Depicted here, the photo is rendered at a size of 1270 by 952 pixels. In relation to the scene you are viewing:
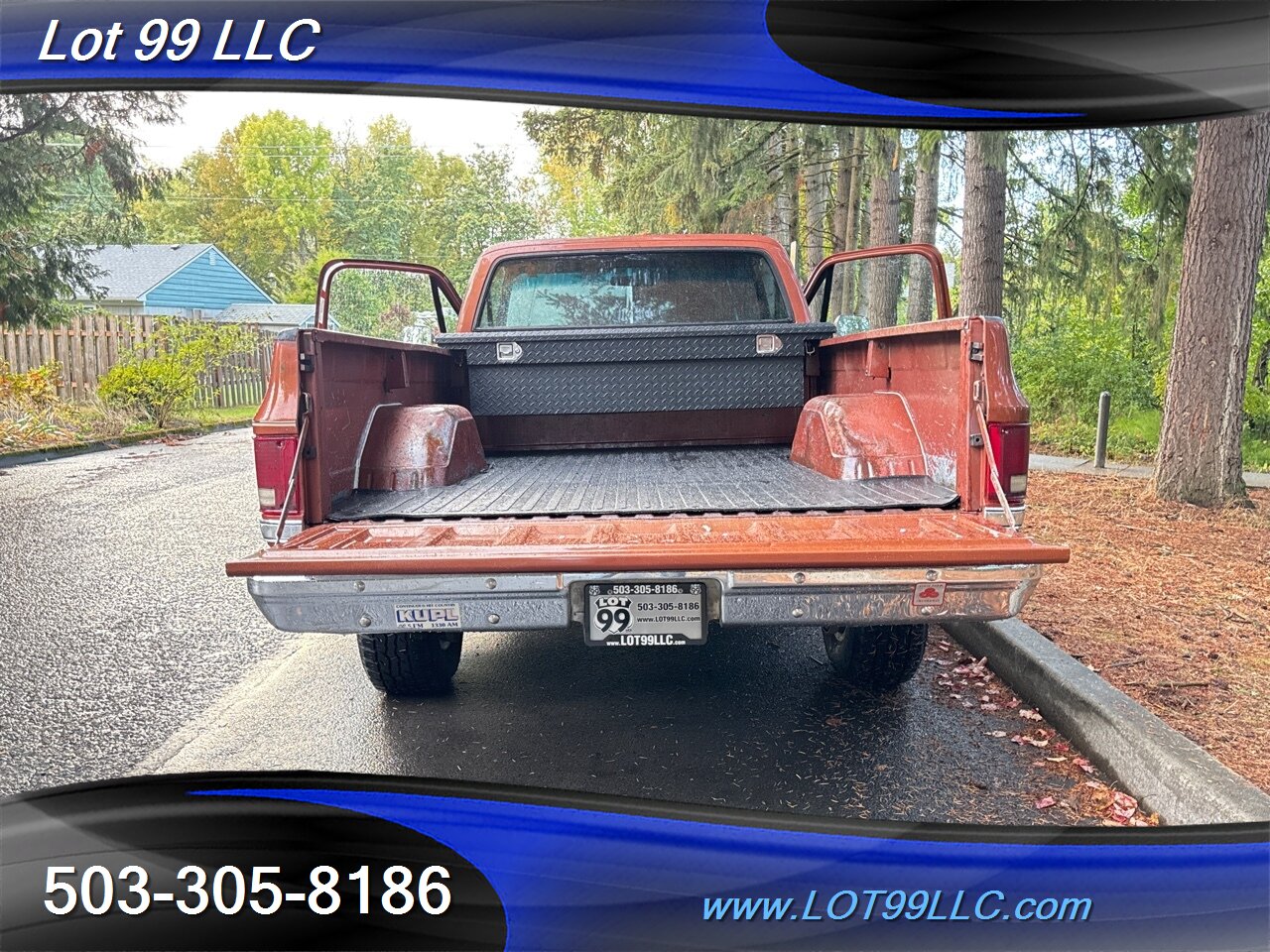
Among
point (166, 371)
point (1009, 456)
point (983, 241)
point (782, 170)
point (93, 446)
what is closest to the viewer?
point (1009, 456)

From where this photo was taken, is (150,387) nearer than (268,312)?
Yes

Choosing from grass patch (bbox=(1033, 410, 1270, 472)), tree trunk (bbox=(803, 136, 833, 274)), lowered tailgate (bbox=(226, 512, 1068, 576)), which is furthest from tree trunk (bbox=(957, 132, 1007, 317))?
tree trunk (bbox=(803, 136, 833, 274))

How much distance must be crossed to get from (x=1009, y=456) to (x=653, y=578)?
1278mm

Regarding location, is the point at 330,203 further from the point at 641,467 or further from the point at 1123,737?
the point at 1123,737

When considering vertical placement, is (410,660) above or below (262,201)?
below

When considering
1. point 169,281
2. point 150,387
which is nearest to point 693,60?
point 150,387

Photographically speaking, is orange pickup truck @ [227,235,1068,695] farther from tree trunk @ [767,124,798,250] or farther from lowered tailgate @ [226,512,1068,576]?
tree trunk @ [767,124,798,250]

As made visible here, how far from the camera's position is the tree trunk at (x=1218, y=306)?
24.1 feet

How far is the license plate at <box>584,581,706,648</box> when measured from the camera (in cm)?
291

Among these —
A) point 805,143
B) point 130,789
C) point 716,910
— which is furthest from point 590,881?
point 805,143

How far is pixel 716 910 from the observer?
→ 251cm

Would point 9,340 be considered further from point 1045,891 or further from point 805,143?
point 1045,891

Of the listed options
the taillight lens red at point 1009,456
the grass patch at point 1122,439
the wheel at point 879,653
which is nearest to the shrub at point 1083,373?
the grass patch at point 1122,439

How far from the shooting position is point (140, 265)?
38312 mm
